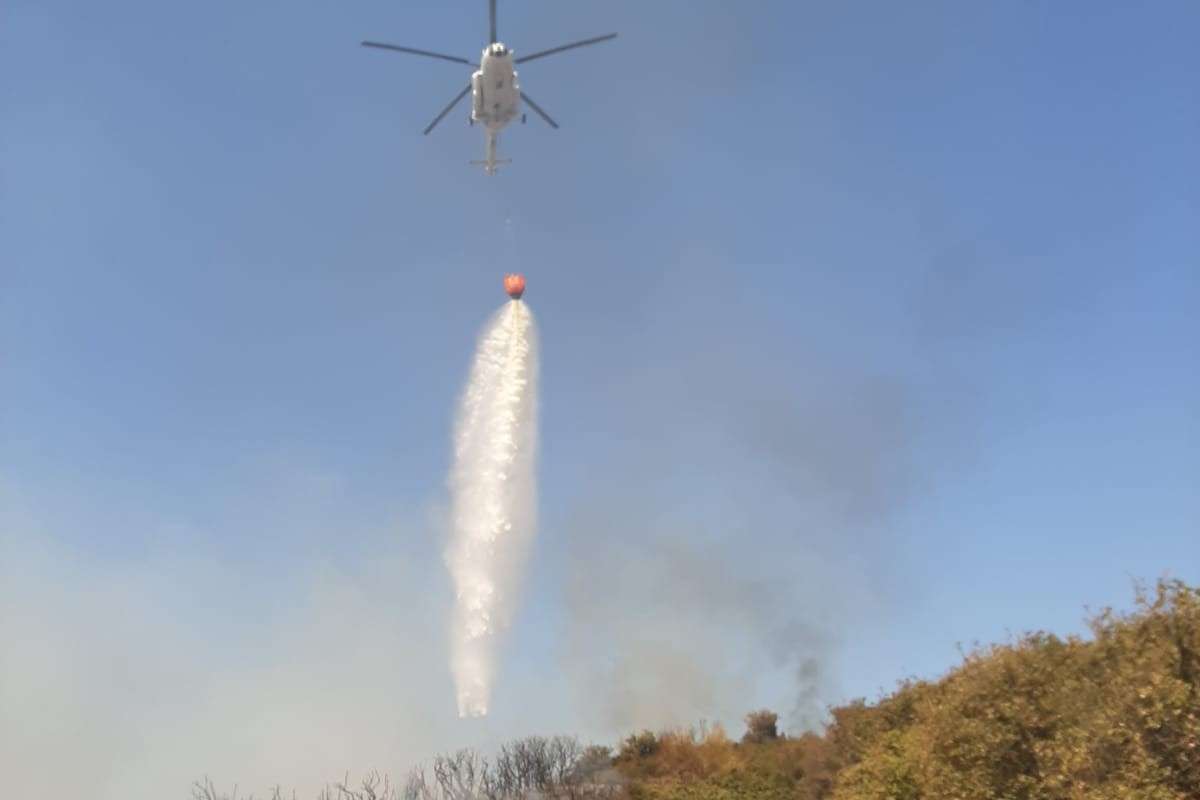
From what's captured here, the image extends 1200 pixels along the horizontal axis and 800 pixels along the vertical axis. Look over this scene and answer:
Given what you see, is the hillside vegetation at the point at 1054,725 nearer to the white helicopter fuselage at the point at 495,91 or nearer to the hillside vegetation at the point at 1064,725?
the hillside vegetation at the point at 1064,725

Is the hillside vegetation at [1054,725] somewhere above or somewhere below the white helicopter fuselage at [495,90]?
below

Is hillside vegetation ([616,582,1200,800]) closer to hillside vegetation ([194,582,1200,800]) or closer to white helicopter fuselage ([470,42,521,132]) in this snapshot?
hillside vegetation ([194,582,1200,800])

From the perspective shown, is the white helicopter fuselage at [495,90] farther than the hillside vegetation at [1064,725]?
Yes

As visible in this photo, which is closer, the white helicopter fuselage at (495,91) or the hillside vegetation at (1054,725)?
the hillside vegetation at (1054,725)

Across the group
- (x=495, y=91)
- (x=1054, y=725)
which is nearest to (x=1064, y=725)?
(x=1054, y=725)

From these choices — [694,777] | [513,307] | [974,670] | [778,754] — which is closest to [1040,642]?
[974,670]

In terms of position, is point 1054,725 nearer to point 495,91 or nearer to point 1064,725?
point 1064,725

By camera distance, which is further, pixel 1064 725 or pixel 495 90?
pixel 495 90

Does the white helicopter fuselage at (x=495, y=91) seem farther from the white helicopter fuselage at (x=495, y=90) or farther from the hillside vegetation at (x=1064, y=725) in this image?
the hillside vegetation at (x=1064, y=725)

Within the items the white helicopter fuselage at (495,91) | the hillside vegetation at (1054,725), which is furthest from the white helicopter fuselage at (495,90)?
the hillside vegetation at (1054,725)

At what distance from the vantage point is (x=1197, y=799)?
95.3 feet

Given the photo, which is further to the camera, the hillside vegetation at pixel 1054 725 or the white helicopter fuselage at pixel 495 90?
the white helicopter fuselage at pixel 495 90

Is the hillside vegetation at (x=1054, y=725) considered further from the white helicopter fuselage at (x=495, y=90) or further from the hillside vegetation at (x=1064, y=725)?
the white helicopter fuselage at (x=495, y=90)

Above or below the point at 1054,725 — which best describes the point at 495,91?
above
